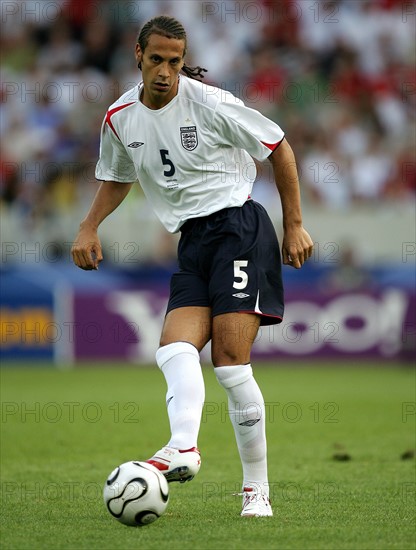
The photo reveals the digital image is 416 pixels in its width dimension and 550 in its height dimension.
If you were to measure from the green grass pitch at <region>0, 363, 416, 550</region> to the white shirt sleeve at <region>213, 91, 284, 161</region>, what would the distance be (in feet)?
5.48

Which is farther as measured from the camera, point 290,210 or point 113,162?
point 113,162

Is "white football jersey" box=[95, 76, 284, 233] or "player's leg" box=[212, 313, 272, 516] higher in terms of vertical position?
"white football jersey" box=[95, 76, 284, 233]

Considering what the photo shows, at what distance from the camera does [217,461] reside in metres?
6.88

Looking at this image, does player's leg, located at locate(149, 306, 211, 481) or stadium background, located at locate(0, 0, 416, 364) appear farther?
stadium background, located at locate(0, 0, 416, 364)

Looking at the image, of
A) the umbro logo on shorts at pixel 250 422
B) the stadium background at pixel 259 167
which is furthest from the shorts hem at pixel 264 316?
the stadium background at pixel 259 167

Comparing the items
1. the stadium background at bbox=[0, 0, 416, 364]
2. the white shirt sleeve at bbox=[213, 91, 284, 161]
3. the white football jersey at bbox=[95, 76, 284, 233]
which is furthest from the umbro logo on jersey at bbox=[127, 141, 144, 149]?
the stadium background at bbox=[0, 0, 416, 364]

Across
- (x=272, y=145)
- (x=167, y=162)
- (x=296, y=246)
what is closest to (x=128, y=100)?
(x=167, y=162)

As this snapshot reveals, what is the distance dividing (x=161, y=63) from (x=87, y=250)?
98 cm

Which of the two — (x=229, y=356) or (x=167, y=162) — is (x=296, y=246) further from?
(x=167, y=162)

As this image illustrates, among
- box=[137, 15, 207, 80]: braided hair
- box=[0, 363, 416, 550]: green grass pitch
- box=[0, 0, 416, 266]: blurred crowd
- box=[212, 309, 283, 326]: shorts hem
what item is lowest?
box=[0, 363, 416, 550]: green grass pitch

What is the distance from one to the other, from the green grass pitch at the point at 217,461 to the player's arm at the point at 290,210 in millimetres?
1190

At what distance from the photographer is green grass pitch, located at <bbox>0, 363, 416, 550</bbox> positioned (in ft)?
14.0

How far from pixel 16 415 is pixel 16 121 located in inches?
319

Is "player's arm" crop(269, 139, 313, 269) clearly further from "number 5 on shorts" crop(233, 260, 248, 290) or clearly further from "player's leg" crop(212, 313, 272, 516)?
"player's leg" crop(212, 313, 272, 516)
